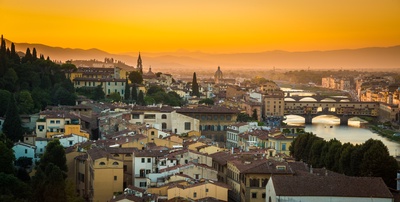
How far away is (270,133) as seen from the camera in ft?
73.6

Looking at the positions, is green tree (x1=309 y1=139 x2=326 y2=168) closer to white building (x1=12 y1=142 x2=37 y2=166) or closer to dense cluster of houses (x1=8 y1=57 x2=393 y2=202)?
dense cluster of houses (x1=8 y1=57 x2=393 y2=202)

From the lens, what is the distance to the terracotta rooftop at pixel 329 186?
41.0ft

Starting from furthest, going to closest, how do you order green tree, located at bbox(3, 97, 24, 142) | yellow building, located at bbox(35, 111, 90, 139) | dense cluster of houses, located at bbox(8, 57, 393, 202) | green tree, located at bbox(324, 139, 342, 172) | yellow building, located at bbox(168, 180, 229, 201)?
yellow building, located at bbox(35, 111, 90, 139), green tree, located at bbox(3, 97, 24, 142), green tree, located at bbox(324, 139, 342, 172), yellow building, located at bbox(168, 180, 229, 201), dense cluster of houses, located at bbox(8, 57, 393, 202)

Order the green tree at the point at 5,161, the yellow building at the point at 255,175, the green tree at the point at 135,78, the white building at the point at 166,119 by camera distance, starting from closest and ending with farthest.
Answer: the yellow building at the point at 255,175
the green tree at the point at 5,161
the white building at the point at 166,119
the green tree at the point at 135,78

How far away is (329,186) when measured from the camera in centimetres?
1271

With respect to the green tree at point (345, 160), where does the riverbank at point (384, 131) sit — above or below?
below

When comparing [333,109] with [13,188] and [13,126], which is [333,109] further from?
[13,188]

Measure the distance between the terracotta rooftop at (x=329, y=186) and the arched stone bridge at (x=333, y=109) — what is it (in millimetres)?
34679

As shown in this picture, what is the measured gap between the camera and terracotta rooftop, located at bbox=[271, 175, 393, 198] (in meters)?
12.5

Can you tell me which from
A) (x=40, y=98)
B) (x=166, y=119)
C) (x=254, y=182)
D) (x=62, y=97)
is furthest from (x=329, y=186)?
(x=62, y=97)

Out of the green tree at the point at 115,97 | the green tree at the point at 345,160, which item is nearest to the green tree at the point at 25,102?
the green tree at the point at 115,97

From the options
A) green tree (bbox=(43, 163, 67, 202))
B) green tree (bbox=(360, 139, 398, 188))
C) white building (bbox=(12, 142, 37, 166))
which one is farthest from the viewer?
white building (bbox=(12, 142, 37, 166))

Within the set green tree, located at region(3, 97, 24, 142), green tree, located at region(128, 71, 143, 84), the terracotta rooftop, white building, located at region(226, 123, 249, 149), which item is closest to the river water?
white building, located at region(226, 123, 249, 149)

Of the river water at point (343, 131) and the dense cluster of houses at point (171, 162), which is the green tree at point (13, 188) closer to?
the dense cluster of houses at point (171, 162)
